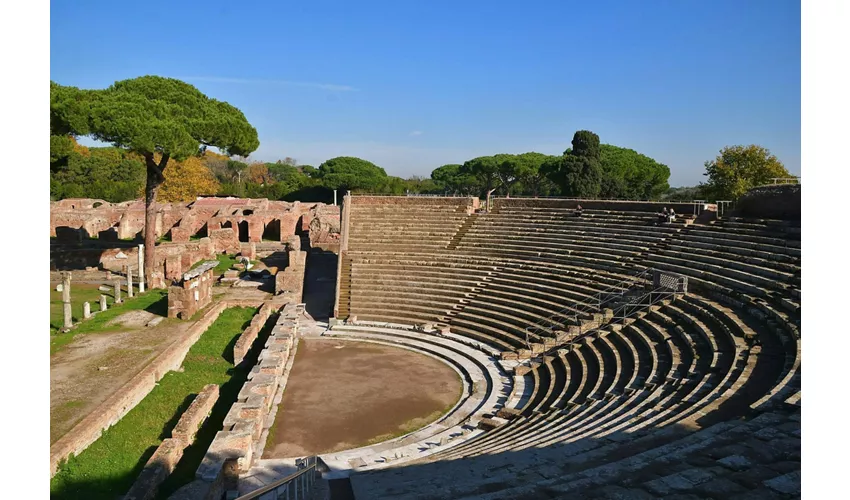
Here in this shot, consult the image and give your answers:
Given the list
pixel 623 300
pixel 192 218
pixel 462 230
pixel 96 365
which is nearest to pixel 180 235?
pixel 192 218

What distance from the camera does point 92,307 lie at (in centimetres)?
2111

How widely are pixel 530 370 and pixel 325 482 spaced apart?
26.2 ft

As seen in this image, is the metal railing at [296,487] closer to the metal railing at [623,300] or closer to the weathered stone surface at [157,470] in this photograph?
the weathered stone surface at [157,470]

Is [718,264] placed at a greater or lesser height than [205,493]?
greater

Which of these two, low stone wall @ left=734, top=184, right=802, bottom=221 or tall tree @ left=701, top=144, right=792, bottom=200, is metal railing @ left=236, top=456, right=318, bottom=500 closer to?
low stone wall @ left=734, top=184, right=802, bottom=221

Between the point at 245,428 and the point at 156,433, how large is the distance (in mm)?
2165

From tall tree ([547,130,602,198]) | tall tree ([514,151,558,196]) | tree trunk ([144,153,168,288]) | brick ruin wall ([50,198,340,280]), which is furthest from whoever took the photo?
tall tree ([514,151,558,196])

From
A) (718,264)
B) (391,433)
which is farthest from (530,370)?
(718,264)

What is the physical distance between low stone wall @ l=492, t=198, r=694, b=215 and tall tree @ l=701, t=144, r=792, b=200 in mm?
9056

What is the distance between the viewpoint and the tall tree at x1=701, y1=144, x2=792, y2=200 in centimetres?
2891

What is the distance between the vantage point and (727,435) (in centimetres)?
713

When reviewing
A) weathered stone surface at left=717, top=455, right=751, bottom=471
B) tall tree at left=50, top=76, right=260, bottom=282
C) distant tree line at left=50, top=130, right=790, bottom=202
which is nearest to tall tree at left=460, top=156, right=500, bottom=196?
distant tree line at left=50, top=130, right=790, bottom=202

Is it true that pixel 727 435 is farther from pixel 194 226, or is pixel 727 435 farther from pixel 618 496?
pixel 194 226

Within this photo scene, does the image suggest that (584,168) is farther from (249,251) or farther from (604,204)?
(249,251)
